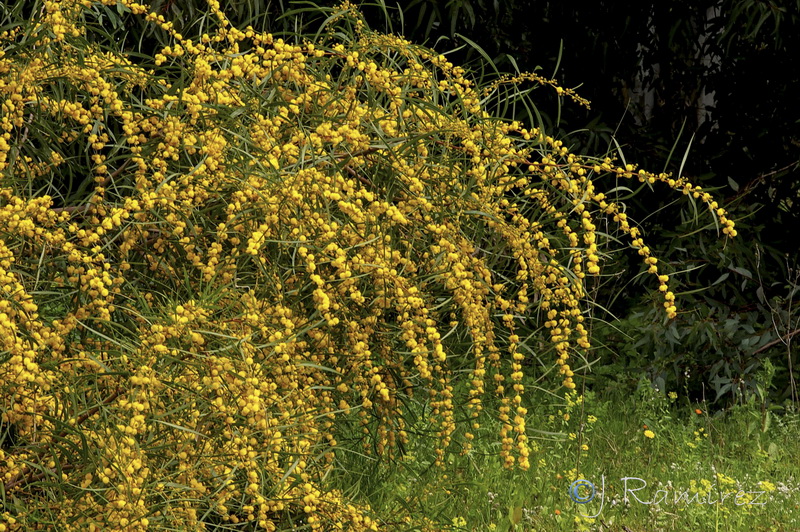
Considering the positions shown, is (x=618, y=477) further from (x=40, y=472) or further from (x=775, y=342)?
(x=40, y=472)

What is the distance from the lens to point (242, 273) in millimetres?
2785

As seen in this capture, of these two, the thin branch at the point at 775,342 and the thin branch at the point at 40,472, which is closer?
the thin branch at the point at 40,472

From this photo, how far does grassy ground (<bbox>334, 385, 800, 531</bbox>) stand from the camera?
3.72m

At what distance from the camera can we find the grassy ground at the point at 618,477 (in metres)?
3.72

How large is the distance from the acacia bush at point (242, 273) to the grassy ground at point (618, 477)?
590mm

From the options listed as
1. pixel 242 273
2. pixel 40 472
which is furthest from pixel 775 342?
pixel 40 472

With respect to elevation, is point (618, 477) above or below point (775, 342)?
below

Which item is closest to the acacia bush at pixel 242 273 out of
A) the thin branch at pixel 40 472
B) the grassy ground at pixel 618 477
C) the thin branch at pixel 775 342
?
the thin branch at pixel 40 472

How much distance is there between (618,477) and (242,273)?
2212mm

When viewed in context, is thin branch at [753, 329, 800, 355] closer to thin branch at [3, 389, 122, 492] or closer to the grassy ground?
the grassy ground

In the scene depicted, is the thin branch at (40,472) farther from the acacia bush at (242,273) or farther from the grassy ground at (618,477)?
the grassy ground at (618,477)

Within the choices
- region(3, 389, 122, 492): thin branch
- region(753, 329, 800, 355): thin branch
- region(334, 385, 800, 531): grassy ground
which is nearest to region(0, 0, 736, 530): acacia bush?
region(3, 389, 122, 492): thin branch

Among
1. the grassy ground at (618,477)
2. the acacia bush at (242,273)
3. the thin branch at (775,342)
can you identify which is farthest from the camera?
the thin branch at (775,342)

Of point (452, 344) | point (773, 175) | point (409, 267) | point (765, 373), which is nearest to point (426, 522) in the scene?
point (452, 344)
